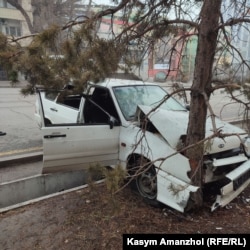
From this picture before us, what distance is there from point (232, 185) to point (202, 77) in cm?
134

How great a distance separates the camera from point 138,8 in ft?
13.7

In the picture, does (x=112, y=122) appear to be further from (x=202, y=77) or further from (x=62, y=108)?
(x=62, y=108)

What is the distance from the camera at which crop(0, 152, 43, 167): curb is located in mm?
5688

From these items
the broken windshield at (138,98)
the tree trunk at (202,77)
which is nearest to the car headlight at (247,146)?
the tree trunk at (202,77)

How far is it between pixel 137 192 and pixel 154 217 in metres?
0.70

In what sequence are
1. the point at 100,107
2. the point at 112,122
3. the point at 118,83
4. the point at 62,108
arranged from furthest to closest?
the point at 62,108 → the point at 118,83 → the point at 100,107 → the point at 112,122

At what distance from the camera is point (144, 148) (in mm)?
4012

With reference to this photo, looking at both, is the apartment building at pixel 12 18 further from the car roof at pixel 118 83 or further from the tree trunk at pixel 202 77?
the tree trunk at pixel 202 77

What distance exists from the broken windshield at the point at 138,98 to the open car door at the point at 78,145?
0.38m

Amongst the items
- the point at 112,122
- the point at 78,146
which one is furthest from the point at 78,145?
the point at 112,122

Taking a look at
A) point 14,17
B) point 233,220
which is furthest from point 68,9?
point 233,220

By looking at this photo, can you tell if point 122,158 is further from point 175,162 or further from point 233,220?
point 233,220

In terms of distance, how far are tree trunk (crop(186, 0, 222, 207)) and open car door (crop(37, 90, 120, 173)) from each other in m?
1.22

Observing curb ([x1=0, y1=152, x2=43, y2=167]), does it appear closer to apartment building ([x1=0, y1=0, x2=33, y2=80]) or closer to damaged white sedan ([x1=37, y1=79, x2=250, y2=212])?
damaged white sedan ([x1=37, y1=79, x2=250, y2=212])
